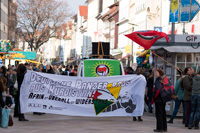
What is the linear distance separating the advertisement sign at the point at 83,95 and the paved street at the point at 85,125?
1.27 ft

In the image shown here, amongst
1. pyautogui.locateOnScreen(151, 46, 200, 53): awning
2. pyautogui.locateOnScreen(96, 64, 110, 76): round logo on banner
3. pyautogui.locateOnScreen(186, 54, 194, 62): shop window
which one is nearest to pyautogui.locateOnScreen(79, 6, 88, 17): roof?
pyautogui.locateOnScreen(96, 64, 110, 76): round logo on banner

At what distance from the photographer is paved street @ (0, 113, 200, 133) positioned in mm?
13281

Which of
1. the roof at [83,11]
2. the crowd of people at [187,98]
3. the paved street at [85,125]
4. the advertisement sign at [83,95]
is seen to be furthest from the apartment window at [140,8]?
the roof at [83,11]

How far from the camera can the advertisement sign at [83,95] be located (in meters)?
15.6

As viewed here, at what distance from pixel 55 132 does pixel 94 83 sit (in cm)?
351

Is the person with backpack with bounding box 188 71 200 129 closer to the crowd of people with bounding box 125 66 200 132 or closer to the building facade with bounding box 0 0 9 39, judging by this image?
the crowd of people with bounding box 125 66 200 132

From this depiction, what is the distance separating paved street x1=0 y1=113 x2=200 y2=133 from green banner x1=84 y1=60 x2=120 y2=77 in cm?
285

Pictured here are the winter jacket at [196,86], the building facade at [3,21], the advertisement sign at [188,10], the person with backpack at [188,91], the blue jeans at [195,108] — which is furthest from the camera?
the building facade at [3,21]

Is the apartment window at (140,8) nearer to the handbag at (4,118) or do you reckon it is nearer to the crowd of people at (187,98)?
the crowd of people at (187,98)

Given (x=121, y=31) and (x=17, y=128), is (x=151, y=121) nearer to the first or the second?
(x=17, y=128)

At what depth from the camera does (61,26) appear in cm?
7006

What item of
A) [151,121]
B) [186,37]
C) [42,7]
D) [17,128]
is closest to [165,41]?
[186,37]

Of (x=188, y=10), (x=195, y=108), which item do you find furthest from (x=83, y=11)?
(x=195, y=108)

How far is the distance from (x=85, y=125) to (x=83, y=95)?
1.41 meters
